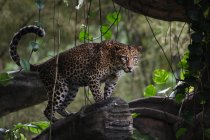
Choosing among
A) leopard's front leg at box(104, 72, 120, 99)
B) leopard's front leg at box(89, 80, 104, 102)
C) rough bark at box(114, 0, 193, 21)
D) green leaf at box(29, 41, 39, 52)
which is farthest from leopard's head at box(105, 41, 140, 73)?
green leaf at box(29, 41, 39, 52)

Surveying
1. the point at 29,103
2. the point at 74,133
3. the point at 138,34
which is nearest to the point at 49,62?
the point at 29,103

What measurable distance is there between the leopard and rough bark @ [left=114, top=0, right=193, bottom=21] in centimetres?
147

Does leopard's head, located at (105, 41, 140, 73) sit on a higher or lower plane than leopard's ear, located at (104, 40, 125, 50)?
lower

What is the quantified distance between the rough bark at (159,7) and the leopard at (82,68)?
58.0 inches

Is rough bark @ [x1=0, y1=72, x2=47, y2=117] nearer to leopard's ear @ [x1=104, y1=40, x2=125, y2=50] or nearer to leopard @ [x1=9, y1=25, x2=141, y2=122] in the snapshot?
leopard @ [x1=9, y1=25, x2=141, y2=122]

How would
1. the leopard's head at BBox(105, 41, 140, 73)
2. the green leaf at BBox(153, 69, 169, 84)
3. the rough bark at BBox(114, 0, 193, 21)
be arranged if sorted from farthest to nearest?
the leopard's head at BBox(105, 41, 140, 73)
the green leaf at BBox(153, 69, 169, 84)
the rough bark at BBox(114, 0, 193, 21)

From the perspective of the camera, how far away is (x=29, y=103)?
734 cm

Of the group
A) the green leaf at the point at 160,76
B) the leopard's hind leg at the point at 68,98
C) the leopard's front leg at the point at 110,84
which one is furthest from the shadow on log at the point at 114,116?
the leopard's hind leg at the point at 68,98

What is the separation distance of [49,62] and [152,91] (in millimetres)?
1042

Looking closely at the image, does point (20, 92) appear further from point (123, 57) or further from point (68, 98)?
point (123, 57)

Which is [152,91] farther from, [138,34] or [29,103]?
[138,34]

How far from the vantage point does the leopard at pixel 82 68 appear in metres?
6.32

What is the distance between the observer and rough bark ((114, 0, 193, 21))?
4.84 metres

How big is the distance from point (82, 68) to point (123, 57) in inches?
17.6
